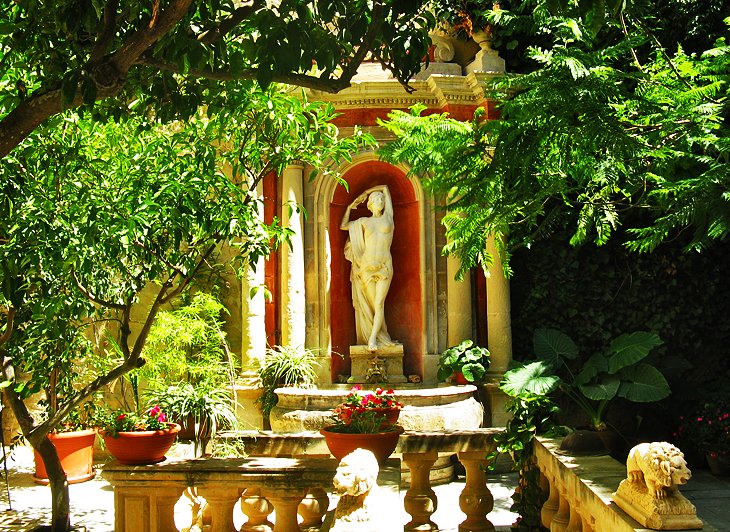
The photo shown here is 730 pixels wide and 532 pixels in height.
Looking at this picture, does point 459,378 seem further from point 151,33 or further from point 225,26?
point 151,33

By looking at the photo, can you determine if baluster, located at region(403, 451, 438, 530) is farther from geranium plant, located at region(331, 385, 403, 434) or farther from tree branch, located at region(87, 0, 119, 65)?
tree branch, located at region(87, 0, 119, 65)

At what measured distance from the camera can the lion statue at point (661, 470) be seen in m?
2.87

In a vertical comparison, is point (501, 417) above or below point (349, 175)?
below

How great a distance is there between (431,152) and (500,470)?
19.3 feet

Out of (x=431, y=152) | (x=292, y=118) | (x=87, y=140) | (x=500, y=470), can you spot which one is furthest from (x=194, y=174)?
(x=500, y=470)

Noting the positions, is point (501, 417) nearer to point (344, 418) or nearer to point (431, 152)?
point (344, 418)

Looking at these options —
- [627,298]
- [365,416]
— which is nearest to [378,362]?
[627,298]

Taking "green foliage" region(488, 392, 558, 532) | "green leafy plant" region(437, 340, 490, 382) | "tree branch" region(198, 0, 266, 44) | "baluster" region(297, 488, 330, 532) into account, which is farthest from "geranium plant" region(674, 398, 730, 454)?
"tree branch" region(198, 0, 266, 44)

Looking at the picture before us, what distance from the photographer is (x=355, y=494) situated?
10.0 ft

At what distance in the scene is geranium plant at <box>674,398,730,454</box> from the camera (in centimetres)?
821

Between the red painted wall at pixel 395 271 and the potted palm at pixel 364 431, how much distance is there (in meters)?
5.11

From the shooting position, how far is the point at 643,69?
140 inches

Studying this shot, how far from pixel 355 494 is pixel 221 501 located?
946mm

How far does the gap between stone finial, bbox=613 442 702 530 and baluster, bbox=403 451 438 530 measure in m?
1.52
